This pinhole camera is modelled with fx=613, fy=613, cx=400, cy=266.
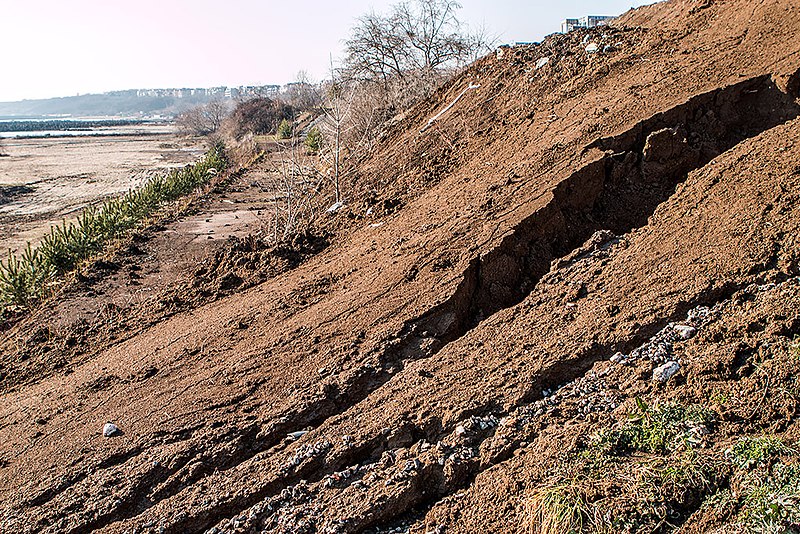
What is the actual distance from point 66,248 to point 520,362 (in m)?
9.72

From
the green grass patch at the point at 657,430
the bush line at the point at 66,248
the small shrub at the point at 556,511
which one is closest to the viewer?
the small shrub at the point at 556,511

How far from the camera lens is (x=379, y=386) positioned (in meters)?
4.38

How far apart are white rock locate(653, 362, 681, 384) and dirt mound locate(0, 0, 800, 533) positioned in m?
0.01

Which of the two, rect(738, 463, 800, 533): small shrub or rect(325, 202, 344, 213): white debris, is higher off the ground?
rect(325, 202, 344, 213): white debris

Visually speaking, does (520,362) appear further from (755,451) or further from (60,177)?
(60,177)

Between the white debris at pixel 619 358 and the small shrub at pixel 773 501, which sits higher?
the white debris at pixel 619 358

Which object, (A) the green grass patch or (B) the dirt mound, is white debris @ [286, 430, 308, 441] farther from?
(A) the green grass patch

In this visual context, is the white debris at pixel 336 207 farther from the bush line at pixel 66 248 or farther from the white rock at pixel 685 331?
the white rock at pixel 685 331

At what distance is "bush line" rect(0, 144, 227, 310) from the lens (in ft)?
30.2

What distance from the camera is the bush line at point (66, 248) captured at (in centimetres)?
920

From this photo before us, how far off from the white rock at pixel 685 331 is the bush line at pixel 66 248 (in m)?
8.58

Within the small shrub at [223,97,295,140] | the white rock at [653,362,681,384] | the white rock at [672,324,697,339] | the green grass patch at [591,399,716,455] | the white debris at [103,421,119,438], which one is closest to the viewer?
the green grass patch at [591,399,716,455]

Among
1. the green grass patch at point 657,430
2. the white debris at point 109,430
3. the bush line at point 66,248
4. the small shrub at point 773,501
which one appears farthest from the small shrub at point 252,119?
the small shrub at point 773,501

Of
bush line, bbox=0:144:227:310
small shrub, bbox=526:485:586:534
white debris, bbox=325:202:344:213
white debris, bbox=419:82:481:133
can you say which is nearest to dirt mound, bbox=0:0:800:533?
small shrub, bbox=526:485:586:534
